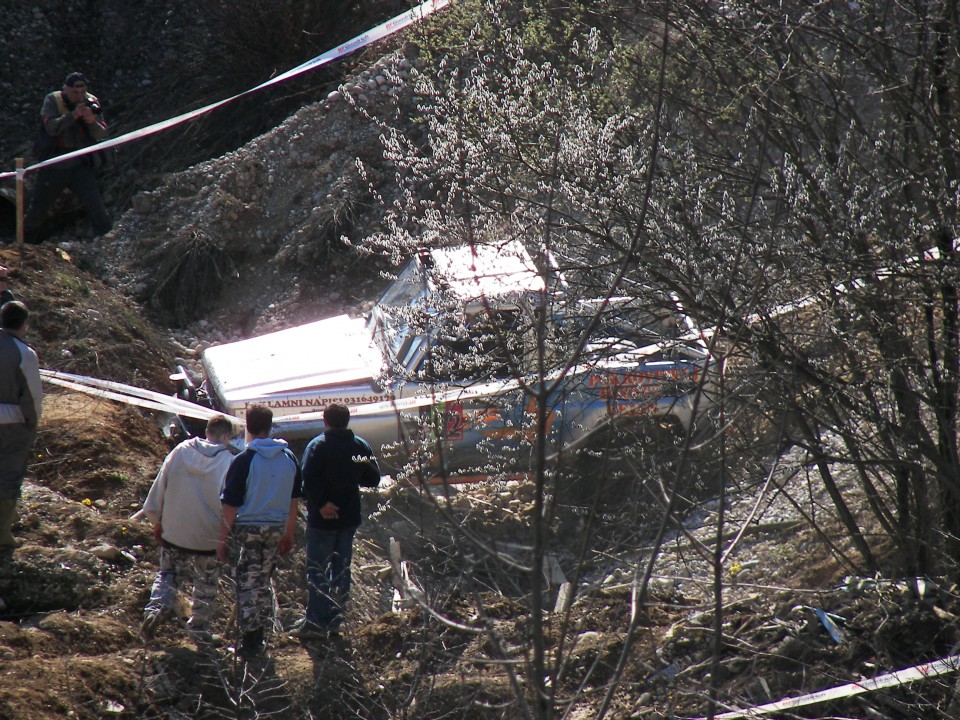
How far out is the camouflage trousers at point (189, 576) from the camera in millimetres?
5109

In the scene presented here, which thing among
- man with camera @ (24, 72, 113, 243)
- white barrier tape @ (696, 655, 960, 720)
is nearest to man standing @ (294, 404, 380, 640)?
white barrier tape @ (696, 655, 960, 720)

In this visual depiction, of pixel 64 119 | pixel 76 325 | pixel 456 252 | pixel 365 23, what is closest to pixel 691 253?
pixel 456 252

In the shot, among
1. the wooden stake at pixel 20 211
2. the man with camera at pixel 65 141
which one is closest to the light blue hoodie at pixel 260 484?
the wooden stake at pixel 20 211

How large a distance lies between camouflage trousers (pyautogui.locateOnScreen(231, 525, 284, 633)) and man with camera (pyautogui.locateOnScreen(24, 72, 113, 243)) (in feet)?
23.3

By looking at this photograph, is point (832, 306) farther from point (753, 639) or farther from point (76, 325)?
point (76, 325)

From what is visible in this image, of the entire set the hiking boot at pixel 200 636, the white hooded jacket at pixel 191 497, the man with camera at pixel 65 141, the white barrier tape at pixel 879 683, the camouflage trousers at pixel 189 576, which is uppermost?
the man with camera at pixel 65 141

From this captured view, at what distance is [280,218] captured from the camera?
39.8ft

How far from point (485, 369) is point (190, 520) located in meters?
1.83

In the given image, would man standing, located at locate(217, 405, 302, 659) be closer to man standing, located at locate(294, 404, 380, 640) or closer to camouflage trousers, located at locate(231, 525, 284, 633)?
camouflage trousers, located at locate(231, 525, 284, 633)

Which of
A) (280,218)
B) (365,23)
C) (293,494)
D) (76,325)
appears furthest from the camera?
(365,23)

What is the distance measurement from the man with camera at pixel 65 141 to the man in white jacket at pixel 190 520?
663 centimetres

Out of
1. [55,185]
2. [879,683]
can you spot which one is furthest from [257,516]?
[55,185]

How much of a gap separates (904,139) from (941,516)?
1.99 m

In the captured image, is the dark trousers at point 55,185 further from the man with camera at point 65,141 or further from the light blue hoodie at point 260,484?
the light blue hoodie at point 260,484
